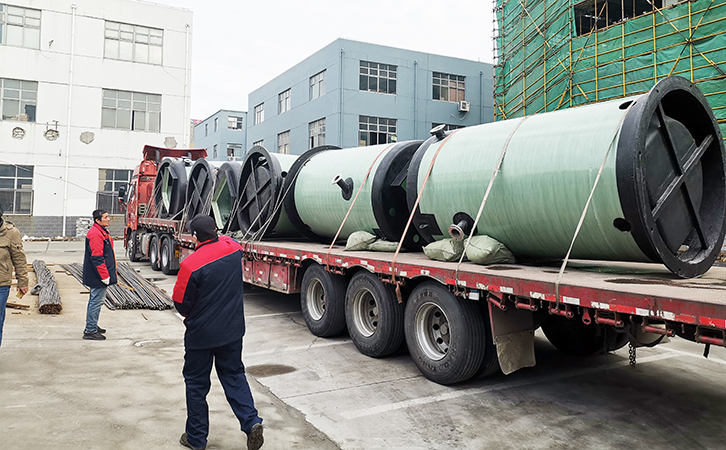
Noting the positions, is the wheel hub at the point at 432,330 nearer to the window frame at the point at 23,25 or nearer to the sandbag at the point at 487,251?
the sandbag at the point at 487,251

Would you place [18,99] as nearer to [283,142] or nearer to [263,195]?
[283,142]

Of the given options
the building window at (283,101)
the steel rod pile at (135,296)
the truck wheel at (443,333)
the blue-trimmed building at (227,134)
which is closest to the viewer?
the truck wheel at (443,333)

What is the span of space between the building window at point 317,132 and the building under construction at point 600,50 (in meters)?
11.2

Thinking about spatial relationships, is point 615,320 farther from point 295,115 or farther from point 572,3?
point 295,115

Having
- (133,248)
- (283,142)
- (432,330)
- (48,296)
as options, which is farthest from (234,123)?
(432,330)

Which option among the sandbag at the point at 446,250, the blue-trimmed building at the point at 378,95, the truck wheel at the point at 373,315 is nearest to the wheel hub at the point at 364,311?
the truck wheel at the point at 373,315

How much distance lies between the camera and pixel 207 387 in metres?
4.19

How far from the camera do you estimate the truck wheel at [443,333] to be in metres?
5.35

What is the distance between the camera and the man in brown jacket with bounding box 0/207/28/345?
6047mm

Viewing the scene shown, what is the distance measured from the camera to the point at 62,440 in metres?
4.13

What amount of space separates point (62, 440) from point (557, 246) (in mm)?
4888

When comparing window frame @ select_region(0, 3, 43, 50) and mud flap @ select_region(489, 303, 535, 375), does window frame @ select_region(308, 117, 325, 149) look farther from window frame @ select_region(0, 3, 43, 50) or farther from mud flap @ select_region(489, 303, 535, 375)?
mud flap @ select_region(489, 303, 535, 375)

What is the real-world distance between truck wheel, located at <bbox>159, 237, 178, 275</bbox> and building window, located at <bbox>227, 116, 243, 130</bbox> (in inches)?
1754

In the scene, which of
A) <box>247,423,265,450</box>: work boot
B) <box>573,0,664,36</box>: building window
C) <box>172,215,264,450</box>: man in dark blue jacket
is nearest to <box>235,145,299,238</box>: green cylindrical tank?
<box>172,215,264,450</box>: man in dark blue jacket
